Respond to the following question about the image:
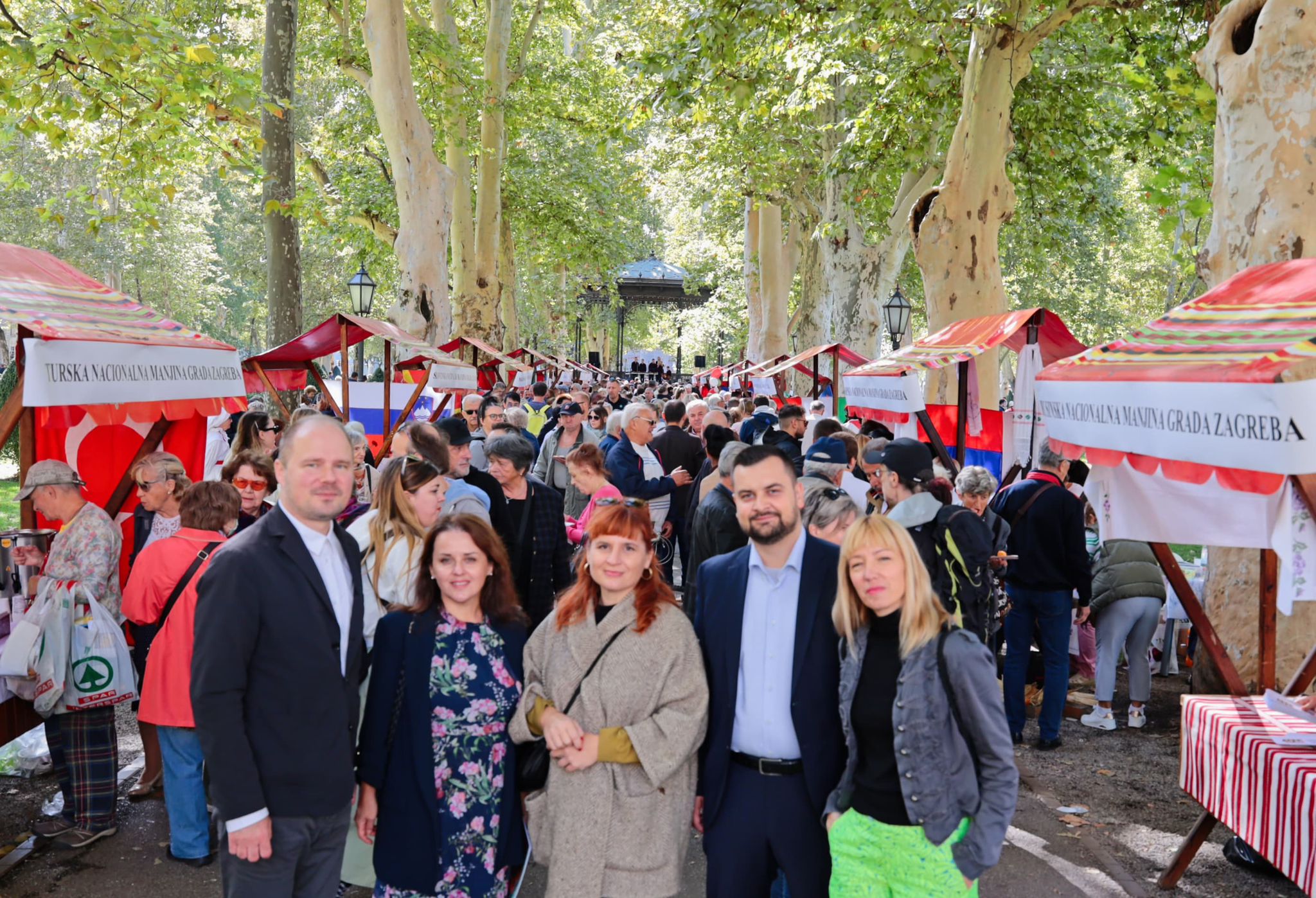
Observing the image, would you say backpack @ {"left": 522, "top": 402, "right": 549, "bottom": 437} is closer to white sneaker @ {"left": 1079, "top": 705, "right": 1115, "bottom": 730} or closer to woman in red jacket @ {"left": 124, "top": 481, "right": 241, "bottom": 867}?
white sneaker @ {"left": 1079, "top": 705, "right": 1115, "bottom": 730}

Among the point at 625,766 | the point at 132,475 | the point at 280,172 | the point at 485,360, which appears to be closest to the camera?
the point at 625,766

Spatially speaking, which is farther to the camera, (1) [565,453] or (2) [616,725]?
(1) [565,453]

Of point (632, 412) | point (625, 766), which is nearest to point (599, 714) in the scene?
point (625, 766)

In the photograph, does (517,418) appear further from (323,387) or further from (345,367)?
(323,387)

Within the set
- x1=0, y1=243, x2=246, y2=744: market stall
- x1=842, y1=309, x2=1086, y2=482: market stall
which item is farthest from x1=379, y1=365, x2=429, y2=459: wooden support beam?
x1=842, y1=309, x2=1086, y2=482: market stall

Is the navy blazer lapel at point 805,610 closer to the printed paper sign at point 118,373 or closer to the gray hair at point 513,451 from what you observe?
the gray hair at point 513,451

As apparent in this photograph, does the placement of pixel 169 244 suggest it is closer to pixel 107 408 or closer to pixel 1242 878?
pixel 107 408

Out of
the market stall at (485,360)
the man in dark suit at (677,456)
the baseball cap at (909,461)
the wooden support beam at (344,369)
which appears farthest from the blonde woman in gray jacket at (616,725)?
the market stall at (485,360)

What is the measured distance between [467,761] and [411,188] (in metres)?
14.9

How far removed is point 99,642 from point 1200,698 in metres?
5.13

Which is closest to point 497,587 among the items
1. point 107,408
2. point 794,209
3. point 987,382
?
point 107,408

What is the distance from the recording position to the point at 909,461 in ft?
18.2

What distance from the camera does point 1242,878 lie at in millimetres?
5000

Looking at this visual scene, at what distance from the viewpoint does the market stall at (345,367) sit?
Answer: 35.5ft
